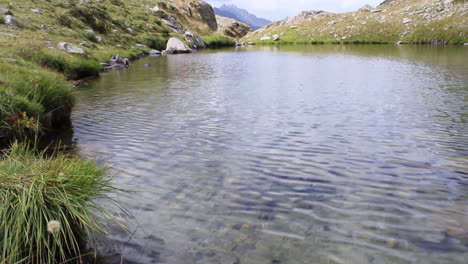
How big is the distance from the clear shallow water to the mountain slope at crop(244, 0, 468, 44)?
3389 inches

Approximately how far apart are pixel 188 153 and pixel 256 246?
566 centimetres

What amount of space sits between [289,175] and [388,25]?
126016 mm

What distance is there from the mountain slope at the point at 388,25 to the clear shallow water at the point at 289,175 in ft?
282

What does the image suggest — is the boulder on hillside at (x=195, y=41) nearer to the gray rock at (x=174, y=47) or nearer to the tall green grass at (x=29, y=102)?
the gray rock at (x=174, y=47)

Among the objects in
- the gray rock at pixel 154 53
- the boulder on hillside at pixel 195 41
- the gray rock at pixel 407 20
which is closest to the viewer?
the gray rock at pixel 154 53

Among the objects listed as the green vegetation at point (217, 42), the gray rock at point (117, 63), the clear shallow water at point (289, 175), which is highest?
the green vegetation at point (217, 42)

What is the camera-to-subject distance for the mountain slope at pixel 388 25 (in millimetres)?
94438

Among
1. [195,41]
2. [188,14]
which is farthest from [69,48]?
[188,14]

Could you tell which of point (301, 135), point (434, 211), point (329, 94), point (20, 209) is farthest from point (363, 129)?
point (20, 209)

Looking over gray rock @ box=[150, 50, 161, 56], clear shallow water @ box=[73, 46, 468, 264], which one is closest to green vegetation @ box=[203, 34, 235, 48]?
gray rock @ box=[150, 50, 161, 56]

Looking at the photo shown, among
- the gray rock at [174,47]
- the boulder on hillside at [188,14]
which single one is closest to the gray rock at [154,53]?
the gray rock at [174,47]

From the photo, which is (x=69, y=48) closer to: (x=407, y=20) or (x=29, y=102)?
(x=29, y=102)

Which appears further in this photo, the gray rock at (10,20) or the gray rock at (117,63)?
the gray rock at (117,63)

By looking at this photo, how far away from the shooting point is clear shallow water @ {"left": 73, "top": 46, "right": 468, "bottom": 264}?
249 inches
